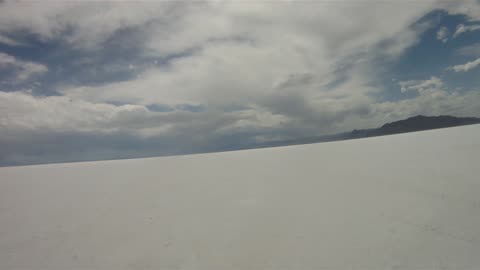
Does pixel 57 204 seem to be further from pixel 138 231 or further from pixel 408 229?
pixel 408 229

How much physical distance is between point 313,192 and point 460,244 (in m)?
2.76

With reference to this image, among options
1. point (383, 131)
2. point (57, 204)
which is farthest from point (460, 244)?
point (383, 131)

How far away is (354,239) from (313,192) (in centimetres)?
218

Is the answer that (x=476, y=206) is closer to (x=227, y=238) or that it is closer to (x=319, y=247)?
(x=319, y=247)

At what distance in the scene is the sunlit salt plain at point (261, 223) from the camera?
10.9ft

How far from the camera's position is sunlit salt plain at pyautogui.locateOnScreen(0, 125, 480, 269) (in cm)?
333

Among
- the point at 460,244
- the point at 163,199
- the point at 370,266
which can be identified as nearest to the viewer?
the point at 370,266

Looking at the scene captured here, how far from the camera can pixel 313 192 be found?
5801mm

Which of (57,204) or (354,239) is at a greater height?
(57,204)

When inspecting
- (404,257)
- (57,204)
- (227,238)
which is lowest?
(404,257)

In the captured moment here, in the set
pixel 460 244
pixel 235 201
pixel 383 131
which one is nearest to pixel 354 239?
pixel 460 244

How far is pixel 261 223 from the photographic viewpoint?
4.34m

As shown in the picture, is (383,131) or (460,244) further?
(383,131)

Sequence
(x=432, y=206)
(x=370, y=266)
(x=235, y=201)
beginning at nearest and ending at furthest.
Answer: (x=370, y=266) → (x=432, y=206) → (x=235, y=201)
